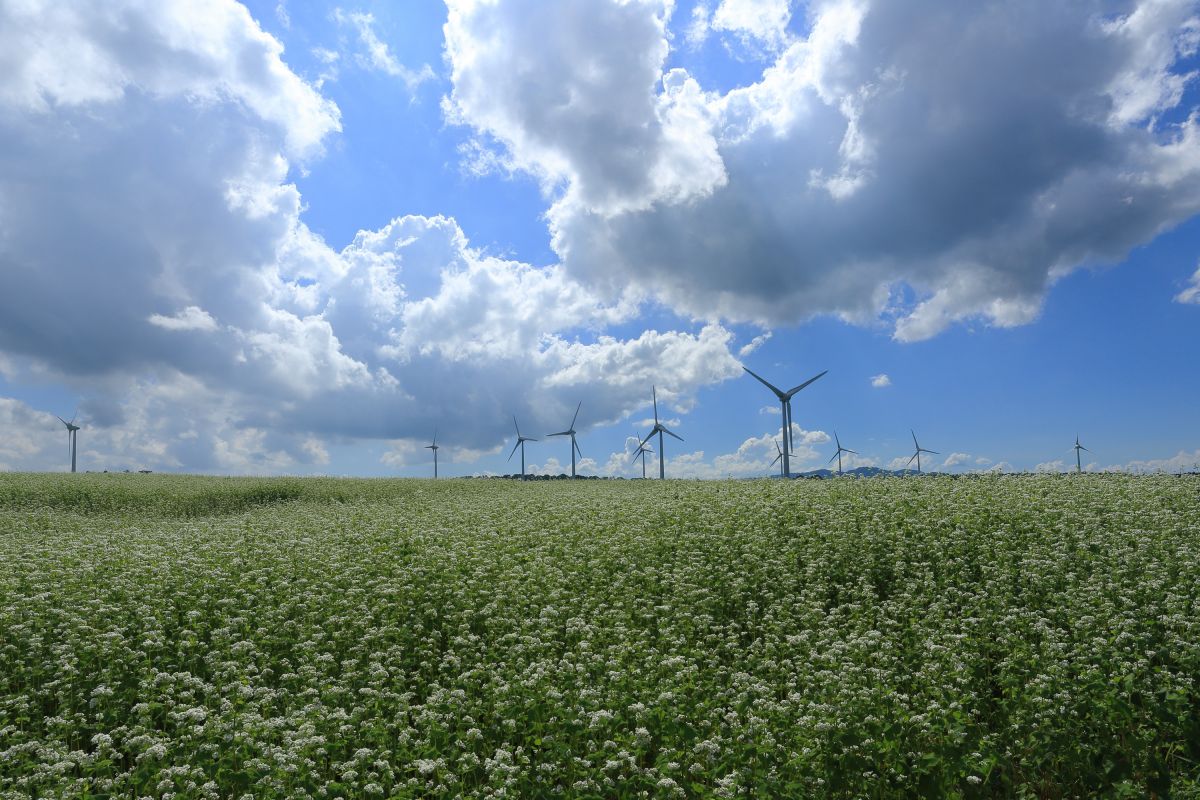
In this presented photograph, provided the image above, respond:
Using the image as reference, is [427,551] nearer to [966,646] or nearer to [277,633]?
[277,633]

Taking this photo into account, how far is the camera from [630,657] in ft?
42.2

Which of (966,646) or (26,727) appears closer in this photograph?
(26,727)

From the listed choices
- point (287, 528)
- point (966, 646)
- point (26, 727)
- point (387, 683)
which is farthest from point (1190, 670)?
point (287, 528)

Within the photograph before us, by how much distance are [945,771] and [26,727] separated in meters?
14.4

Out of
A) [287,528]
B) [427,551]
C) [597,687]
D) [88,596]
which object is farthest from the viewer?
[287,528]

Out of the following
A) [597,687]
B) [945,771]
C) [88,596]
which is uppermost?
[88,596]

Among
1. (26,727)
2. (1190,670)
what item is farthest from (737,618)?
(26,727)

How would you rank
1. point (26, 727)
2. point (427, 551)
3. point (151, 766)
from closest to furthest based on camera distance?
point (151, 766)
point (26, 727)
point (427, 551)

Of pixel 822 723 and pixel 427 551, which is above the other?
pixel 427 551

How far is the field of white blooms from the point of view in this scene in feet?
31.3

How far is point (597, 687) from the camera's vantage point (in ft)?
36.6

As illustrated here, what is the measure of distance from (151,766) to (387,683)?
4.01 m

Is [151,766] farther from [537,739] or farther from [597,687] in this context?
[597,687]

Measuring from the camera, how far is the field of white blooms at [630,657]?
31.3ft
